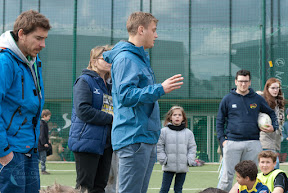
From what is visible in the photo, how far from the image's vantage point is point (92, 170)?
391 centimetres

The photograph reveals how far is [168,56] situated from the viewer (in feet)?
50.0

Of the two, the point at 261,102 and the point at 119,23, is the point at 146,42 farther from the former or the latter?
the point at 119,23

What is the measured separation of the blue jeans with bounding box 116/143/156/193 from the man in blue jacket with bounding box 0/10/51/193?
59cm

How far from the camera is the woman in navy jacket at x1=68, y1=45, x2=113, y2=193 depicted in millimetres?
3893

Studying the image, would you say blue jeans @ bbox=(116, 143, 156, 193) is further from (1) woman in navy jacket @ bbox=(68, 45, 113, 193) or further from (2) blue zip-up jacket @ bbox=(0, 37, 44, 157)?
(1) woman in navy jacket @ bbox=(68, 45, 113, 193)

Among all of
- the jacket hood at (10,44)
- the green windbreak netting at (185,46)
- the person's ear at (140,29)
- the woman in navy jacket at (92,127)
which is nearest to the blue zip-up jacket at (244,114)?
the woman in navy jacket at (92,127)

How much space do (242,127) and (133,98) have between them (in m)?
2.98

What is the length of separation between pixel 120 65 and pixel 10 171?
1000 millimetres

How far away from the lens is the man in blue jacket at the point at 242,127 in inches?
221

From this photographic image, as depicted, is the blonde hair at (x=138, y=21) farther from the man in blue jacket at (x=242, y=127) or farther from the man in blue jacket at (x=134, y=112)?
the man in blue jacket at (x=242, y=127)

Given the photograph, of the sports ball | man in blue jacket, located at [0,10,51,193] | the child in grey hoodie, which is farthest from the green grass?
man in blue jacket, located at [0,10,51,193]

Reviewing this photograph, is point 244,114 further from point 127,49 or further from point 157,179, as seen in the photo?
point 157,179

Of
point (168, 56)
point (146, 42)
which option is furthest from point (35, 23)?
point (168, 56)

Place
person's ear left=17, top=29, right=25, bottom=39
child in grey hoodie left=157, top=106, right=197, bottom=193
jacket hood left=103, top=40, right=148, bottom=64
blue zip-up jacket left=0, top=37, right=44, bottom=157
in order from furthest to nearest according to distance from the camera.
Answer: child in grey hoodie left=157, top=106, right=197, bottom=193, jacket hood left=103, top=40, right=148, bottom=64, person's ear left=17, top=29, right=25, bottom=39, blue zip-up jacket left=0, top=37, right=44, bottom=157
